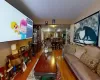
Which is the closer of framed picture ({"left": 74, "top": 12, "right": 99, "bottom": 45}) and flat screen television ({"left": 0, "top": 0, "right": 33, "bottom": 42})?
flat screen television ({"left": 0, "top": 0, "right": 33, "bottom": 42})

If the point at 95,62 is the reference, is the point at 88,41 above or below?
above

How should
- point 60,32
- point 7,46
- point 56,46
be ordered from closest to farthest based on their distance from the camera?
point 7,46 → point 56,46 → point 60,32

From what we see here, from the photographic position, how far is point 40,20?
237 inches

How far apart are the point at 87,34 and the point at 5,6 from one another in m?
3.03

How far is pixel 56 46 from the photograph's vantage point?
26.9ft

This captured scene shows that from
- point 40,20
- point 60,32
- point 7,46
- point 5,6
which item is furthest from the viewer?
point 60,32

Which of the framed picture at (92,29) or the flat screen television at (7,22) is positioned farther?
the framed picture at (92,29)

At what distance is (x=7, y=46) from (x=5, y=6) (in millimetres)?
1315

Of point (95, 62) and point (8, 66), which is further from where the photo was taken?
point (8, 66)

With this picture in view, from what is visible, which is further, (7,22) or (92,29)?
(92,29)

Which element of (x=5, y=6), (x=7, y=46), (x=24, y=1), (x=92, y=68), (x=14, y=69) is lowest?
(x=14, y=69)

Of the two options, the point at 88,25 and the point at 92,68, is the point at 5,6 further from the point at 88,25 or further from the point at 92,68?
the point at 88,25

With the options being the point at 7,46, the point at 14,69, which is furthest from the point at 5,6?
the point at 14,69

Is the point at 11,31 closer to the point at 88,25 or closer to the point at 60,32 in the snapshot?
the point at 88,25
